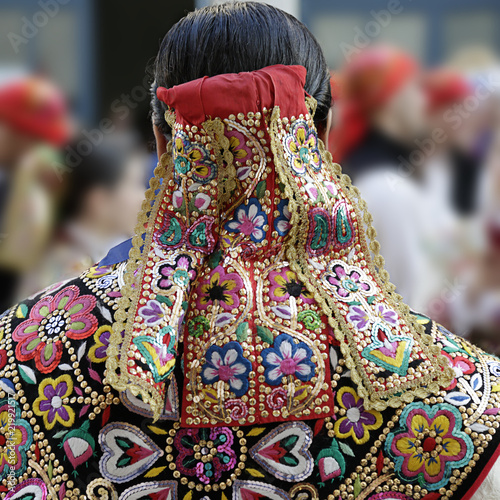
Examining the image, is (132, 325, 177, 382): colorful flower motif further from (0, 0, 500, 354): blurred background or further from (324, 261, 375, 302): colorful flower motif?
(0, 0, 500, 354): blurred background

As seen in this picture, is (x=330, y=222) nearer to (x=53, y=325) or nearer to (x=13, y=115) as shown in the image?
(x=53, y=325)

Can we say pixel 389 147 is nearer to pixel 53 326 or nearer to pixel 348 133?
pixel 348 133

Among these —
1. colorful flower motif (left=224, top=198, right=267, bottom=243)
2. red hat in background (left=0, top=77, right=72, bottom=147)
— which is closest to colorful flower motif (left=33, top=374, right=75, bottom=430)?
colorful flower motif (left=224, top=198, right=267, bottom=243)

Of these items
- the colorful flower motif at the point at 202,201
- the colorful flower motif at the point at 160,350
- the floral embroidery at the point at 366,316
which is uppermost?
the colorful flower motif at the point at 202,201

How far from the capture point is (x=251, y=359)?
99 cm

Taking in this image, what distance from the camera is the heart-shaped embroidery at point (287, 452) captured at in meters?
0.99

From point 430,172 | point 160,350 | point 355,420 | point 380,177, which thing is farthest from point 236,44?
point 430,172

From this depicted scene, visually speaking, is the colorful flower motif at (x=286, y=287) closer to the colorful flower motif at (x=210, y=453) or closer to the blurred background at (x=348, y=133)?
the colorful flower motif at (x=210, y=453)

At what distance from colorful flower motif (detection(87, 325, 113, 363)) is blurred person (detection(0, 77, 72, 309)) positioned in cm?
197

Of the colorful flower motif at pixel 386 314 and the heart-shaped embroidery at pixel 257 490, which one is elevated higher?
the colorful flower motif at pixel 386 314

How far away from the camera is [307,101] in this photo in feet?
3.49

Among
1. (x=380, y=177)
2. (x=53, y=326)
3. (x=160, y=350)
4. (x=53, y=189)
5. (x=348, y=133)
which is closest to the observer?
(x=160, y=350)

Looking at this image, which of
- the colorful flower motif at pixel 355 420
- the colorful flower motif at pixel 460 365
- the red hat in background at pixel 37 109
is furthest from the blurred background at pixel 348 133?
the colorful flower motif at pixel 355 420

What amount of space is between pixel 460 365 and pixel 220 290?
1.23 feet
